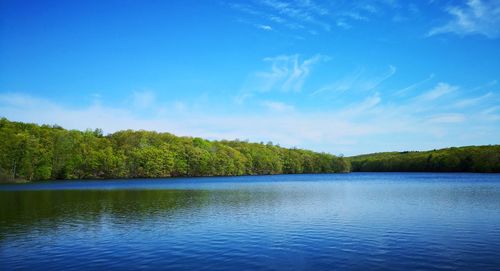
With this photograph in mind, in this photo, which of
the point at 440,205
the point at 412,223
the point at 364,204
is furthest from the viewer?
the point at 364,204

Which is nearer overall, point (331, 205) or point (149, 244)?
point (149, 244)

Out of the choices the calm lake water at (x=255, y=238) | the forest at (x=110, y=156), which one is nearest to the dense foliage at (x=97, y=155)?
the forest at (x=110, y=156)

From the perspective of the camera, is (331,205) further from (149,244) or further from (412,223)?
(149,244)

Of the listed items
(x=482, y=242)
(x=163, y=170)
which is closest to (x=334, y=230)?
(x=482, y=242)

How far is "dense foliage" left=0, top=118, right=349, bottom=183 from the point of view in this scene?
115 metres

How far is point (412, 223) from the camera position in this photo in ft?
107

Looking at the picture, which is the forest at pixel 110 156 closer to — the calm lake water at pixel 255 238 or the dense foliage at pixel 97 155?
the dense foliage at pixel 97 155

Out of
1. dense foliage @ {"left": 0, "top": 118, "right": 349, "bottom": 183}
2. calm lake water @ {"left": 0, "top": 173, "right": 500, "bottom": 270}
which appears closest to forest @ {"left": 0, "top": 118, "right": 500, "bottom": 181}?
dense foliage @ {"left": 0, "top": 118, "right": 349, "bottom": 183}

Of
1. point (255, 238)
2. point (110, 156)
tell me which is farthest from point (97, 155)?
point (255, 238)

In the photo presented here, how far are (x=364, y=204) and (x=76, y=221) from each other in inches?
1252

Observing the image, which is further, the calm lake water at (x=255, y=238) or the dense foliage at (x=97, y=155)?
the dense foliage at (x=97, y=155)

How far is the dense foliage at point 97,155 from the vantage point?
11469cm

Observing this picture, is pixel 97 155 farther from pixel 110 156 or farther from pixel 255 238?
pixel 255 238

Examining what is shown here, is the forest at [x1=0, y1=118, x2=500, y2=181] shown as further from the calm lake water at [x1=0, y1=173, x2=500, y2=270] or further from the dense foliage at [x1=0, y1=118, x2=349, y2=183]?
the calm lake water at [x1=0, y1=173, x2=500, y2=270]
